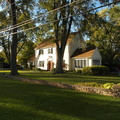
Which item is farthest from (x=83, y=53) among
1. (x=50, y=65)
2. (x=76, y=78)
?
(x=76, y=78)

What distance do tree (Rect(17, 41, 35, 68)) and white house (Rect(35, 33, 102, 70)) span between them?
6545mm

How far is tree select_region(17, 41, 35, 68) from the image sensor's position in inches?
1718

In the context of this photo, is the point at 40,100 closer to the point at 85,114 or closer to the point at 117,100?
the point at 85,114

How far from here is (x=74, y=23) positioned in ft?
73.2

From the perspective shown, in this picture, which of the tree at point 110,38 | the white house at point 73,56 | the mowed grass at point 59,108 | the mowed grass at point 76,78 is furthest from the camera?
the tree at point 110,38

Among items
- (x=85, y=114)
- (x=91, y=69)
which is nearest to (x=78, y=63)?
(x=91, y=69)

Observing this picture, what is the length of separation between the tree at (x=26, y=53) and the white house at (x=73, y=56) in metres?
6.54

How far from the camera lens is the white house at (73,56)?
27047 mm

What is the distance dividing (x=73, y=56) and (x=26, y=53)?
19944 millimetres

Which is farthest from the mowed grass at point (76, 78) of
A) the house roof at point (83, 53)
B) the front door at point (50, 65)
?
the front door at point (50, 65)

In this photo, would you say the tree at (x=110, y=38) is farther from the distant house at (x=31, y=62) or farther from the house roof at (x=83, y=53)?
the distant house at (x=31, y=62)

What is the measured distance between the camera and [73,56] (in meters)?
29.9

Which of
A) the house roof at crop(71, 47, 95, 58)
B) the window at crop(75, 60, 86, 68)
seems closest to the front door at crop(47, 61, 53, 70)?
the house roof at crop(71, 47, 95, 58)

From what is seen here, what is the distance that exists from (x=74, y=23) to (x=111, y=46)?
1547 cm
